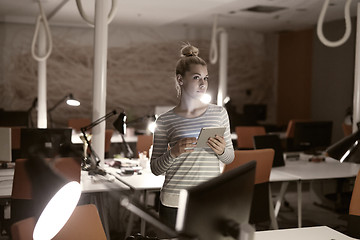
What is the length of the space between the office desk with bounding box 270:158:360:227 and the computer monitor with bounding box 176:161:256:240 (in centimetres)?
278

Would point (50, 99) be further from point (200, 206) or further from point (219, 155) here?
point (200, 206)

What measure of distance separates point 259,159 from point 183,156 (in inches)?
54.6

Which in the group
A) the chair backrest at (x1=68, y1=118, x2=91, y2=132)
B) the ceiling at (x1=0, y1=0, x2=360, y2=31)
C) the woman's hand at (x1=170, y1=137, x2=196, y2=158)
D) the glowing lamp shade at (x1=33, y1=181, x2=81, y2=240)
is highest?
the ceiling at (x1=0, y1=0, x2=360, y2=31)

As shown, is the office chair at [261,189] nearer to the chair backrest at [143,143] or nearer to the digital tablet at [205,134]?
the digital tablet at [205,134]

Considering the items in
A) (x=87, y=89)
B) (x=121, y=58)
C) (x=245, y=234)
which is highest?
(x=121, y=58)

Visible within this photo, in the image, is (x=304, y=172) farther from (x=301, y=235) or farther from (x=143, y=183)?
(x=301, y=235)

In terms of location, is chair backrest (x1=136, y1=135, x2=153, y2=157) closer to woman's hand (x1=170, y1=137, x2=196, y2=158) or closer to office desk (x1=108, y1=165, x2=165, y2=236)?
office desk (x1=108, y1=165, x2=165, y2=236)

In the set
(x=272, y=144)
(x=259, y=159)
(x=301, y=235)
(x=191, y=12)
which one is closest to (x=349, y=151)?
(x=301, y=235)

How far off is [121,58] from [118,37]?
453mm

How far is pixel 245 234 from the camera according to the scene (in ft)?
4.11

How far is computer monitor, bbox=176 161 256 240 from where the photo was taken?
117 centimetres

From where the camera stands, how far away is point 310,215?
5.39 m

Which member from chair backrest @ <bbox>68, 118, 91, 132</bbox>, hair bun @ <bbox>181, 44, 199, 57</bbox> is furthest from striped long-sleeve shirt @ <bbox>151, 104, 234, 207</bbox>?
chair backrest @ <bbox>68, 118, 91, 132</bbox>

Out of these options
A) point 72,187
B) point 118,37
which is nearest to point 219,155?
point 72,187
